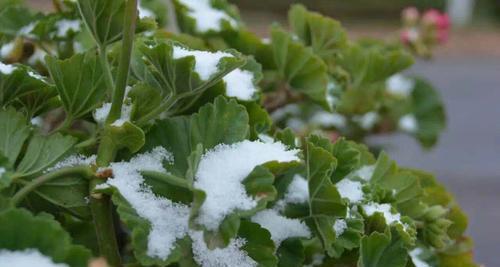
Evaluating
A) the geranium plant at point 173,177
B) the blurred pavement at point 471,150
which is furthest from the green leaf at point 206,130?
the blurred pavement at point 471,150

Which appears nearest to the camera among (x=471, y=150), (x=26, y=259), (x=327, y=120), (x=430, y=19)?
(x=26, y=259)

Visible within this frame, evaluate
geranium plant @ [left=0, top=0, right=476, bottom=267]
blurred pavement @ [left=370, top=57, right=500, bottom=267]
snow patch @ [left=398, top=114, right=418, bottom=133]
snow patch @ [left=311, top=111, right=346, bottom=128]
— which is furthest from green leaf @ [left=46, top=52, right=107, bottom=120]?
blurred pavement @ [left=370, top=57, right=500, bottom=267]

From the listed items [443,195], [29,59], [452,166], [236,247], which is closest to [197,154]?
[236,247]

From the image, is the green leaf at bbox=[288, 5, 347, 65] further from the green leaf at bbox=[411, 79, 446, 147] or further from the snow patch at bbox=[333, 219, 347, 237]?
the green leaf at bbox=[411, 79, 446, 147]

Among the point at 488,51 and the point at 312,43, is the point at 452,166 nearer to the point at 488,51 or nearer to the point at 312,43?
the point at 312,43

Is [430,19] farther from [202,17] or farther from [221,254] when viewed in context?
[221,254]

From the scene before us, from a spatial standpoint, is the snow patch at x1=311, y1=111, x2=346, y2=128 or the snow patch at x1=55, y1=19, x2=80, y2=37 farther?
the snow patch at x1=311, y1=111, x2=346, y2=128


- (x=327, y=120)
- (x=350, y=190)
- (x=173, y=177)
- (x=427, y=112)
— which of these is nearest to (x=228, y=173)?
(x=173, y=177)
